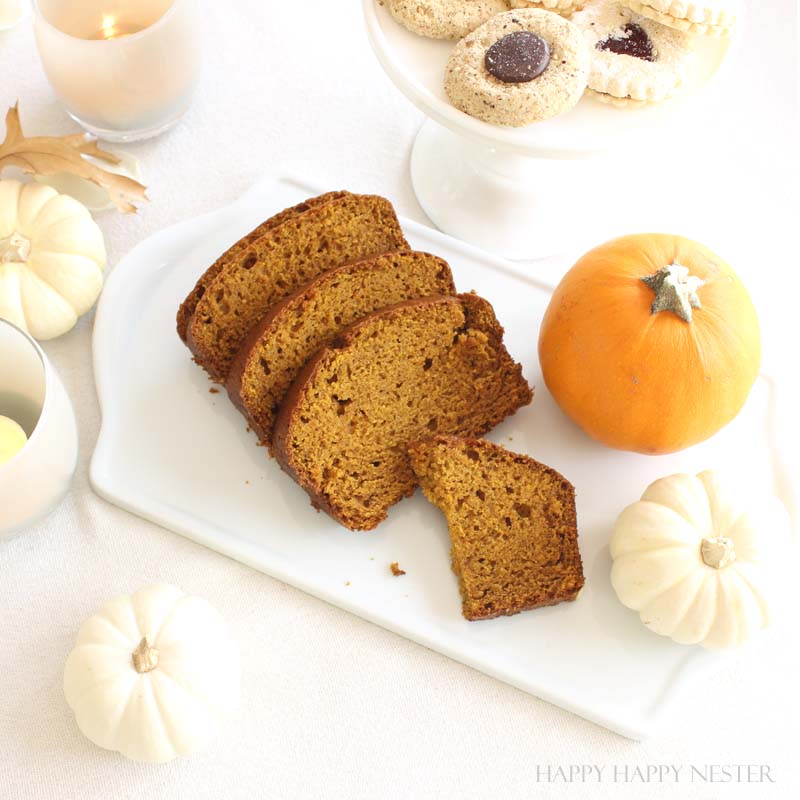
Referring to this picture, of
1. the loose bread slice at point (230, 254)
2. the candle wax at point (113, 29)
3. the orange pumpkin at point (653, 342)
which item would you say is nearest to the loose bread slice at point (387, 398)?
the orange pumpkin at point (653, 342)

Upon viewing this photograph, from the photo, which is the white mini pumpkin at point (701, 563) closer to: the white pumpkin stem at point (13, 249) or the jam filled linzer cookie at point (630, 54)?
the jam filled linzer cookie at point (630, 54)

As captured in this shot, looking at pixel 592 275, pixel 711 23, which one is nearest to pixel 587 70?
pixel 711 23

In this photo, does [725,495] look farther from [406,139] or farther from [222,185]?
[222,185]

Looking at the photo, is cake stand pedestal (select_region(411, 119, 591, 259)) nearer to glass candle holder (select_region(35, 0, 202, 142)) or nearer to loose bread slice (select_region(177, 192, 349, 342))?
loose bread slice (select_region(177, 192, 349, 342))

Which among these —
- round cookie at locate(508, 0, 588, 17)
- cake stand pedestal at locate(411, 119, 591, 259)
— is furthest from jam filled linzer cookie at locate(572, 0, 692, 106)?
cake stand pedestal at locate(411, 119, 591, 259)

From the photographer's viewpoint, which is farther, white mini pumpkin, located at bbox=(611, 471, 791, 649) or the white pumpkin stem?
the white pumpkin stem

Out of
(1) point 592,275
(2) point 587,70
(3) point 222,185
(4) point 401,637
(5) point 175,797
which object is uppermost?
(2) point 587,70

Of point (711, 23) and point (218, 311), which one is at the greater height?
point (711, 23)
